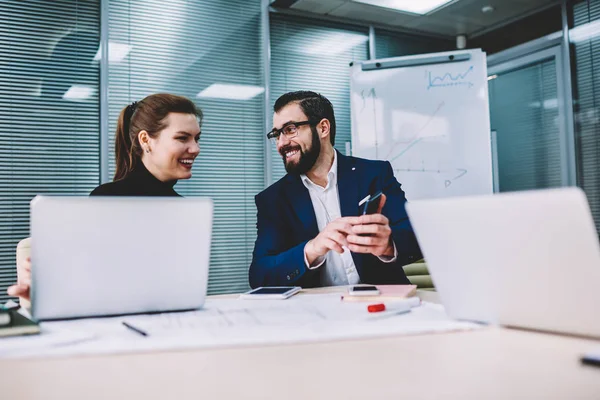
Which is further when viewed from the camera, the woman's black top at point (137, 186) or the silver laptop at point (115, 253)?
the woman's black top at point (137, 186)

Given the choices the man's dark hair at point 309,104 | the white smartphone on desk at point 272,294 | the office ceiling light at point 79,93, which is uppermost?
the office ceiling light at point 79,93

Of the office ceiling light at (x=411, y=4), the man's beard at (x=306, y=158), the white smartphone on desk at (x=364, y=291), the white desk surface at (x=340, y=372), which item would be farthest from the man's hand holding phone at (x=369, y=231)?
the office ceiling light at (x=411, y=4)

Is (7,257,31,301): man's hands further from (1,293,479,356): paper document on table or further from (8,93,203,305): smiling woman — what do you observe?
(8,93,203,305): smiling woman

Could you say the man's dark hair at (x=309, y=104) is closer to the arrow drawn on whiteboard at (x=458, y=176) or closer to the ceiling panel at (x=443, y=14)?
the arrow drawn on whiteboard at (x=458, y=176)

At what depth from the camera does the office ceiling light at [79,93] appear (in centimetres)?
331

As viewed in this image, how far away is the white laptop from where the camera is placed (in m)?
0.72

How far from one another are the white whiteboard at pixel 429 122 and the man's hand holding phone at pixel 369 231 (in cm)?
213

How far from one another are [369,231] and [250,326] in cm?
61

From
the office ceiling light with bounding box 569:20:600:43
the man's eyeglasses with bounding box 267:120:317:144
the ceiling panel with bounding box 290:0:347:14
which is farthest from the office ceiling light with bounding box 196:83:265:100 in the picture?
the office ceiling light with bounding box 569:20:600:43

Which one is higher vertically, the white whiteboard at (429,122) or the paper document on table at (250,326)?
the white whiteboard at (429,122)

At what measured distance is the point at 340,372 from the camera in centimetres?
68

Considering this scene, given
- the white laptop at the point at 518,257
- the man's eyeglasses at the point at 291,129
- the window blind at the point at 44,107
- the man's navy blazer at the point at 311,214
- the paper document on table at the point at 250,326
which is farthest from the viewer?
the window blind at the point at 44,107

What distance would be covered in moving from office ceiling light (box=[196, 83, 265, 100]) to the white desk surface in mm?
3183

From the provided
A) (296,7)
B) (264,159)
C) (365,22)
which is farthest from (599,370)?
(365,22)
